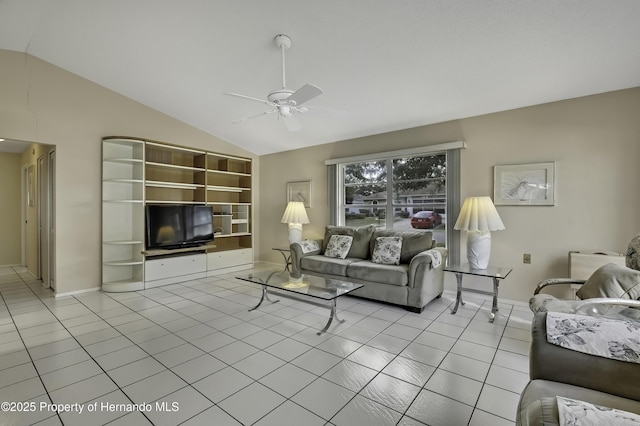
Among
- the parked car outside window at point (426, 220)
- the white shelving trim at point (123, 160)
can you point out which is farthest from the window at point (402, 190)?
the white shelving trim at point (123, 160)

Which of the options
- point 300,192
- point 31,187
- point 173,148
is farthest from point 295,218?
point 31,187

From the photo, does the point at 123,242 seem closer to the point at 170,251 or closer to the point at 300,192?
the point at 170,251

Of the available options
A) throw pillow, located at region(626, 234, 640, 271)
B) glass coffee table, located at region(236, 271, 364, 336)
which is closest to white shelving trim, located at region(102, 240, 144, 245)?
glass coffee table, located at region(236, 271, 364, 336)

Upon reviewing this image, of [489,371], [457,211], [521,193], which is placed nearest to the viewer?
[489,371]

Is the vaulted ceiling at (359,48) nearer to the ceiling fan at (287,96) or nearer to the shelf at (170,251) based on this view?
the ceiling fan at (287,96)

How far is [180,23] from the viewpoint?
3.01 m

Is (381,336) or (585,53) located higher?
(585,53)

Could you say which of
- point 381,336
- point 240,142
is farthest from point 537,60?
point 240,142

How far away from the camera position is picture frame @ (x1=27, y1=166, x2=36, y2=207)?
550cm

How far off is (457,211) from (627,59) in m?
2.21

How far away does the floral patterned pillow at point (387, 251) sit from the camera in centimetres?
404

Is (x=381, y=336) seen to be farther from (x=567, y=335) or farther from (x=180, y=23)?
(x=180, y=23)

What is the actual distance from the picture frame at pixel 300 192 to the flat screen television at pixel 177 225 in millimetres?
1627

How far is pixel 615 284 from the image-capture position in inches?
76.0
